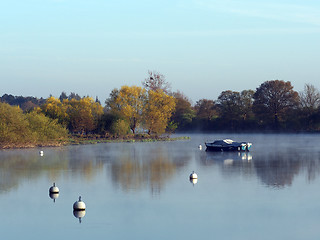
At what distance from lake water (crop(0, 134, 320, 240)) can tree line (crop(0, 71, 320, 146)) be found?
129ft

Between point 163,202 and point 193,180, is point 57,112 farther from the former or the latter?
point 163,202

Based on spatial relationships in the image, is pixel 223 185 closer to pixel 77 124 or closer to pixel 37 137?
pixel 37 137

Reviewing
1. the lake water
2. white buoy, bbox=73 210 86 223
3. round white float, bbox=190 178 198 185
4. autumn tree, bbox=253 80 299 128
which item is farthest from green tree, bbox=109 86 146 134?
white buoy, bbox=73 210 86 223

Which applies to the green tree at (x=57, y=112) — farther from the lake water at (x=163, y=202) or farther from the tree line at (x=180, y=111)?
the lake water at (x=163, y=202)

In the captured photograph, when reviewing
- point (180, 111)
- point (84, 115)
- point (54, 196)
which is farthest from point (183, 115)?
point (54, 196)

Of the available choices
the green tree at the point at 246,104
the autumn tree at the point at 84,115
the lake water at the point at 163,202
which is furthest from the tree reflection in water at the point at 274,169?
the green tree at the point at 246,104

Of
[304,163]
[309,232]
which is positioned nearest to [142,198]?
[309,232]

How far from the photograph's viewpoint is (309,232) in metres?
20.7

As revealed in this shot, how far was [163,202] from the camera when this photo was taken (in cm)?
2809

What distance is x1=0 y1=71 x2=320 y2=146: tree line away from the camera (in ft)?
343

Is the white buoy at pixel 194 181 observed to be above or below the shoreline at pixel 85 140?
below

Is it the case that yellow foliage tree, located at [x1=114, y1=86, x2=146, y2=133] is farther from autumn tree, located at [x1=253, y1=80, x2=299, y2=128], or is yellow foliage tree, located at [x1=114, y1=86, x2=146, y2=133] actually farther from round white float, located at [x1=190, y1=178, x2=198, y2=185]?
round white float, located at [x1=190, y1=178, x2=198, y2=185]

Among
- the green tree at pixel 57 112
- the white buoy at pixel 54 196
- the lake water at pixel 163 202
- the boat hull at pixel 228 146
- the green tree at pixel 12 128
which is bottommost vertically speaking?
the lake water at pixel 163 202

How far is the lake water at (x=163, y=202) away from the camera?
21.4 metres
